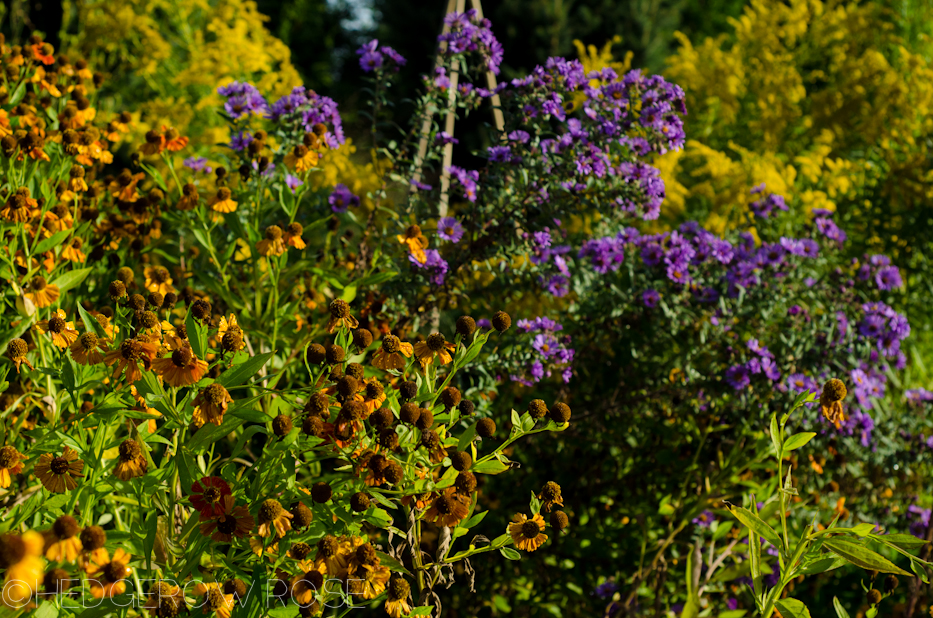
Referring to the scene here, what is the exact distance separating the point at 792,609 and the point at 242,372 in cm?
95

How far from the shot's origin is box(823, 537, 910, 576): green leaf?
1004 mm

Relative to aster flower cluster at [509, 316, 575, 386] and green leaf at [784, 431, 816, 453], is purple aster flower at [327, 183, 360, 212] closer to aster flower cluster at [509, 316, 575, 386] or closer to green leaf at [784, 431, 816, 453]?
aster flower cluster at [509, 316, 575, 386]

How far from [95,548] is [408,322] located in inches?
46.0

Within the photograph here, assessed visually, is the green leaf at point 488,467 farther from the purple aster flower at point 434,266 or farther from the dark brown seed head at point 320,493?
the purple aster flower at point 434,266

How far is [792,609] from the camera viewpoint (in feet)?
3.66

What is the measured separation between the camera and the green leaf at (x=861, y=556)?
1.00 m

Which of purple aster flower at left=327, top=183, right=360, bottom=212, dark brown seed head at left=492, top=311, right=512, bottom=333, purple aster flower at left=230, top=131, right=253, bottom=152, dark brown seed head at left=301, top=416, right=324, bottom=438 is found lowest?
purple aster flower at left=327, top=183, right=360, bottom=212

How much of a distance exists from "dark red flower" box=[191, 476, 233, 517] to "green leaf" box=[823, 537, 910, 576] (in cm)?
91

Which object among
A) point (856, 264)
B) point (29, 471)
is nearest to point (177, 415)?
point (29, 471)

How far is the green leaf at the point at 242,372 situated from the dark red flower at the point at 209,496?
152mm

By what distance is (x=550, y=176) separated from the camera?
1.97 metres

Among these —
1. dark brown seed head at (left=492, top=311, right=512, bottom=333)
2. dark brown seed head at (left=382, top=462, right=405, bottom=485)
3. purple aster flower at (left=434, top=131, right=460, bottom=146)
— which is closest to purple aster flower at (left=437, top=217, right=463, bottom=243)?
purple aster flower at (left=434, top=131, right=460, bottom=146)

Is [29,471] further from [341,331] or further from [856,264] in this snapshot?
[856,264]

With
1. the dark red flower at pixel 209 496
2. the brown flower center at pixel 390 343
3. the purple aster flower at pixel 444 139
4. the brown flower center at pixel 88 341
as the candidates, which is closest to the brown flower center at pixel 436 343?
the brown flower center at pixel 390 343
